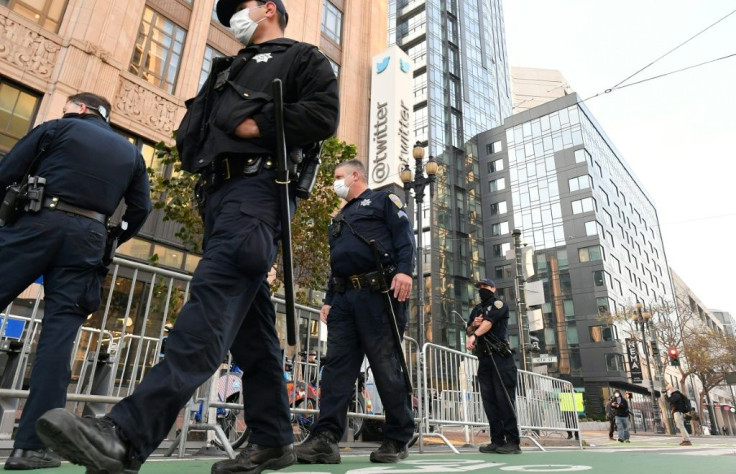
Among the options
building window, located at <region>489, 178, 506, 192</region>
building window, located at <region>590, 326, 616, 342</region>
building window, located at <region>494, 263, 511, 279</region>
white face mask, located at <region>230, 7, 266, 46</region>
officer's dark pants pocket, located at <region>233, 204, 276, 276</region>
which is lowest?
officer's dark pants pocket, located at <region>233, 204, 276, 276</region>

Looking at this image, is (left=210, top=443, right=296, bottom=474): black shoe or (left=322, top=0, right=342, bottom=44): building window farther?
(left=322, top=0, right=342, bottom=44): building window

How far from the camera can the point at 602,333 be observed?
1671 inches

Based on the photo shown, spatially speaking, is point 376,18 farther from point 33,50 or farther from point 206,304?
point 206,304

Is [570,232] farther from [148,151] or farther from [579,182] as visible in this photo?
[148,151]

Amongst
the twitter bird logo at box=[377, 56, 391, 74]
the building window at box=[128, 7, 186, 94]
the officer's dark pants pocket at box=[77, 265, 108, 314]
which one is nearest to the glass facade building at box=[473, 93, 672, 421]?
the twitter bird logo at box=[377, 56, 391, 74]

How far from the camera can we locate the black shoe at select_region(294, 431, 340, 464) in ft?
10.2

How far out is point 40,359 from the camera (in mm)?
2436

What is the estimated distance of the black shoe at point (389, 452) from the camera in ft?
11.1

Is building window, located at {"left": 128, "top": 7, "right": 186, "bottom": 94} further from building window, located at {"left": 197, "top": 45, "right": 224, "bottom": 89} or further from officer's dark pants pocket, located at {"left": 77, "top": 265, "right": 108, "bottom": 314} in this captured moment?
officer's dark pants pocket, located at {"left": 77, "top": 265, "right": 108, "bottom": 314}

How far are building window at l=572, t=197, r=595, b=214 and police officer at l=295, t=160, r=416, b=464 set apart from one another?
47909mm

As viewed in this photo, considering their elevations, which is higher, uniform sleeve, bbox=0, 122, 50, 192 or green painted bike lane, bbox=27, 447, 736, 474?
uniform sleeve, bbox=0, 122, 50, 192

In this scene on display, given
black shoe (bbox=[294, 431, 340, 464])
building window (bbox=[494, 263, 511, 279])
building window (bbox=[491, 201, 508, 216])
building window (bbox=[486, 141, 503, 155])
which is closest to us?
black shoe (bbox=[294, 431, 340, 464])

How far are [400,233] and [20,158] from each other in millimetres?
2709

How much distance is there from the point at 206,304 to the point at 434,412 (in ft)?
17.0
